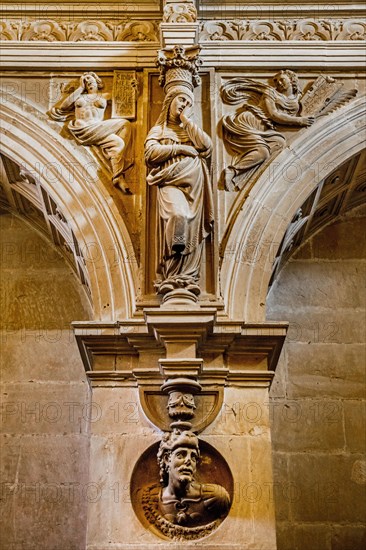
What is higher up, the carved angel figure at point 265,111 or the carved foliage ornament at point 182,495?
the carved angel figure at point 265,111

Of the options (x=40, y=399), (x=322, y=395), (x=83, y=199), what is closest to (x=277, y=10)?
→ (x=83, y=199)

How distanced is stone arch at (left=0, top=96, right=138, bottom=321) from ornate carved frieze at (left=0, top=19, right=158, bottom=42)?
713 millimetres

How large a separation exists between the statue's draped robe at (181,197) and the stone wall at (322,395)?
4.99 feet

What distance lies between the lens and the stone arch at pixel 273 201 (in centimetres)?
688

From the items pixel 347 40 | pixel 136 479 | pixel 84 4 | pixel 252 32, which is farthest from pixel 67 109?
pixel 136 479

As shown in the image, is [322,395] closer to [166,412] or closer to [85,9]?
[166,412]

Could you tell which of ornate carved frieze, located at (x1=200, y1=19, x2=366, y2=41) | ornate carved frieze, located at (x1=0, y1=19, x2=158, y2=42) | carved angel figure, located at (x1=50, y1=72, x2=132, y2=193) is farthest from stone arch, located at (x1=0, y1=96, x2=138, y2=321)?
ornate carved frieze, located at (x1=200, y1=19, x2=366, y2=41)

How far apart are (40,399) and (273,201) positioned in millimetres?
2588

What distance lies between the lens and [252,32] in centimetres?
795

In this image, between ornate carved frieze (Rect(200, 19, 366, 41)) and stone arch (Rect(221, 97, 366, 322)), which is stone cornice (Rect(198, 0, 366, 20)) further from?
stone arch (Rect(221, 97, 366, 322))

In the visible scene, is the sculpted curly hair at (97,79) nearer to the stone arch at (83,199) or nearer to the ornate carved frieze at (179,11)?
the stone arch at (83,199)

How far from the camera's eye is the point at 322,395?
307 inches

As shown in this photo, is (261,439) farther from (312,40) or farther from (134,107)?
(312,40)

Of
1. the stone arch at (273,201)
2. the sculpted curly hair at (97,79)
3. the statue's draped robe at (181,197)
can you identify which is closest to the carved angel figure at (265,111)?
the stone arch at (273,201)
